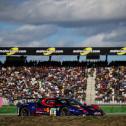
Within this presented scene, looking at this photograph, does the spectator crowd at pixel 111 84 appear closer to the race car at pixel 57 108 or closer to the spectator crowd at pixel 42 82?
the spectator crowd at pixel 42 82

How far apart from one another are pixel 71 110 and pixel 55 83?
19.3m

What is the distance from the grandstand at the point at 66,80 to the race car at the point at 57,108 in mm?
12801

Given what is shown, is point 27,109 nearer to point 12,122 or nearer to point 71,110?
point 71,110

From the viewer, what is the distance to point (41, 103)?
93.2ft

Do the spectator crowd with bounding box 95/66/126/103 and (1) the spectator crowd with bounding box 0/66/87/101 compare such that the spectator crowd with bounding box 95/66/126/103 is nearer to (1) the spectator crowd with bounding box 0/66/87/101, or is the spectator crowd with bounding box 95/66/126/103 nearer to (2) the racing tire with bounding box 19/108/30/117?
(1) the spectator crowd with bounding box 0/66/87/101

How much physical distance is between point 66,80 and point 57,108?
63.9 ft

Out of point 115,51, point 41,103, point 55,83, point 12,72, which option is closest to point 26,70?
point 12,72

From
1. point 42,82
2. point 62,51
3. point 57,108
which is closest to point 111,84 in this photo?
point 42,82

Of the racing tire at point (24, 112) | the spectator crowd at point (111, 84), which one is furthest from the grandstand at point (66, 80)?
the racing tire at point (24, 112)

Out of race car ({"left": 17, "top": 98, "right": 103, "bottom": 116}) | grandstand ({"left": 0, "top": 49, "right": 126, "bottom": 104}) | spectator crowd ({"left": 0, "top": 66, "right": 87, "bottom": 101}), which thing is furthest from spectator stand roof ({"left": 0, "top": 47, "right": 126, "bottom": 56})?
race car ({"left": 17, "top": 98, "right": 103, "bottom": 116})

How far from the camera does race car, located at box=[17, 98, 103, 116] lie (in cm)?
2706

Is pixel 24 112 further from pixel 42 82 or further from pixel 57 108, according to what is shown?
pixel 42 82

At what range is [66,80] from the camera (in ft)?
153

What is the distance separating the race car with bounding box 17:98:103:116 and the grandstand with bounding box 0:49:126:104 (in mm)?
12801
